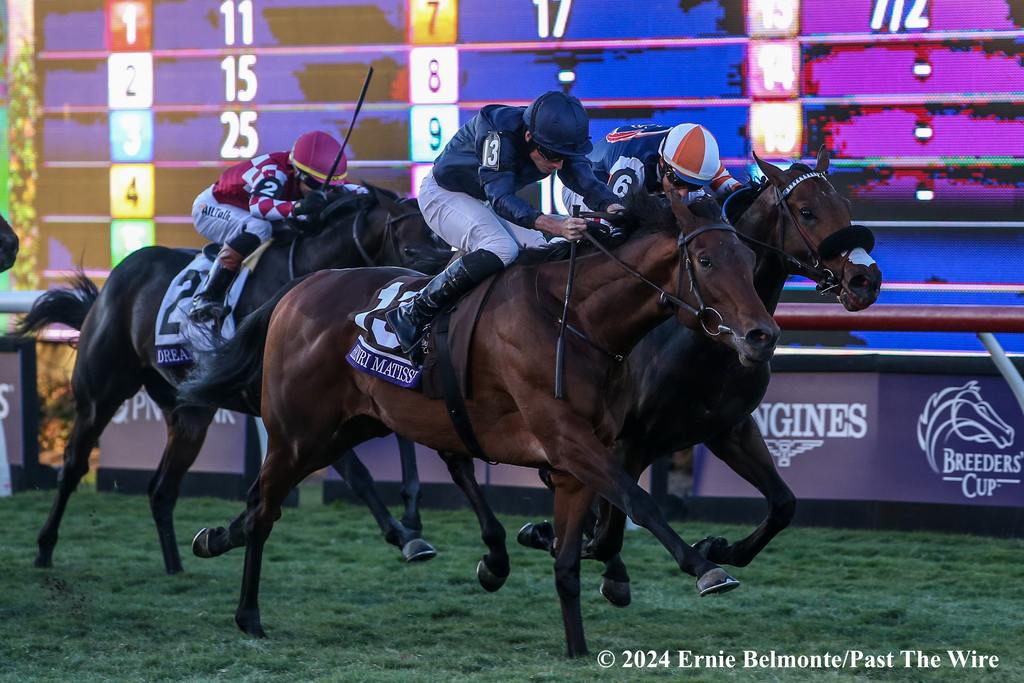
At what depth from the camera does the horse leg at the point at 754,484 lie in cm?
452

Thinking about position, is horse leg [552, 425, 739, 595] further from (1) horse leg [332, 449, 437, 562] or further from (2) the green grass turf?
(1) horse leg [332, 449, 437, 562]

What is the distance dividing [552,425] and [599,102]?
3.21 meters

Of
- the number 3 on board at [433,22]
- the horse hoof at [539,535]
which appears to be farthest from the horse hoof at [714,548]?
the number 3 on board at [433,22]

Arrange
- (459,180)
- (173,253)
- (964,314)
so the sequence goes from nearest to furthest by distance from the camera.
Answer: (459,180) < (964,314) < (173,253)

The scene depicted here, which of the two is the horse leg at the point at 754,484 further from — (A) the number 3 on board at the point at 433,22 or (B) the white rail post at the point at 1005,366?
(A) the number 3 on board at the point at 433,22

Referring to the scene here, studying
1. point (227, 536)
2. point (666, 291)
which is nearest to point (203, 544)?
point (227, 536)

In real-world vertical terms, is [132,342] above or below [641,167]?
below

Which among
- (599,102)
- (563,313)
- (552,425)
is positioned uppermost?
(599,102)

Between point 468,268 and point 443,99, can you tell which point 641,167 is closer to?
point 468,268

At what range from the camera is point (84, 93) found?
7.49 meters

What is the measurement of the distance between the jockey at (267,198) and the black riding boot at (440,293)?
1508 millimetres

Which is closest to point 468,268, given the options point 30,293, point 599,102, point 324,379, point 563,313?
point 563,313

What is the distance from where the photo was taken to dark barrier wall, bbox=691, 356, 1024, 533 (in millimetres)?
6227

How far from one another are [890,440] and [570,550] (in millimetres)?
2788
